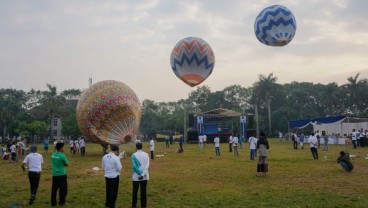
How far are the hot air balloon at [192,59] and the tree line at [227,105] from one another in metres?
47.7

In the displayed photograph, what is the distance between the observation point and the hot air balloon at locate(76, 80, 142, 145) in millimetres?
26672

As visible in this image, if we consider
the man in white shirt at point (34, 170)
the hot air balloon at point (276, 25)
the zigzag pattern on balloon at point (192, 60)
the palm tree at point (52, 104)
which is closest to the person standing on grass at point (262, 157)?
the hot air balloon at point (276, 25)

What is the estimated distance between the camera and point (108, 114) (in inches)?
1047

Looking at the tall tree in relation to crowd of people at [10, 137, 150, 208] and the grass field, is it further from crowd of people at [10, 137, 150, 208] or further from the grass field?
crowd of people at [10, 137, 150, 208]

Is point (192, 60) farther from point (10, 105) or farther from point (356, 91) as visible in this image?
point (10, 105)

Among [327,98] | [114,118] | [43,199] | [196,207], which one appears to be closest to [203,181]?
[196,207]

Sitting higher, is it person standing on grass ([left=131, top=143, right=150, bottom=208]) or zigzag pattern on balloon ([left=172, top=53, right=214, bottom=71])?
zigzag pattern on balloon ([left=172, top=53, right=214, bottom=71])

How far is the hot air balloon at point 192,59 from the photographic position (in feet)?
80.8

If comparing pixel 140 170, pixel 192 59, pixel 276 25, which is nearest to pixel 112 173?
pixel 140 170

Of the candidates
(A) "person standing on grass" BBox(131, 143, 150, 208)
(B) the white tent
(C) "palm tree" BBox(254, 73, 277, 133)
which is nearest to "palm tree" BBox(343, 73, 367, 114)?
(C) "palm tree" BBox(254, 73, 277, 133)

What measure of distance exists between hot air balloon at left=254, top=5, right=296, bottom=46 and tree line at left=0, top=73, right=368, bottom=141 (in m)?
53.0

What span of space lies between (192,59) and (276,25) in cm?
725

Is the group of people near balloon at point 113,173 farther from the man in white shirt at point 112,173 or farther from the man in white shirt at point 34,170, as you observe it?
the man in white shirt at point 34,170

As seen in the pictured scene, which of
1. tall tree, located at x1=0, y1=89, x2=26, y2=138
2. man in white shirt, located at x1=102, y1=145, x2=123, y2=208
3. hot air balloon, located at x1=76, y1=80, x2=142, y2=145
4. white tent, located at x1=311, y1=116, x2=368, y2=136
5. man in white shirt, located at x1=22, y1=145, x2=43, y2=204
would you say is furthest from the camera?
tall tree, located at x1=0, y1=89, x2=26, y2=138
